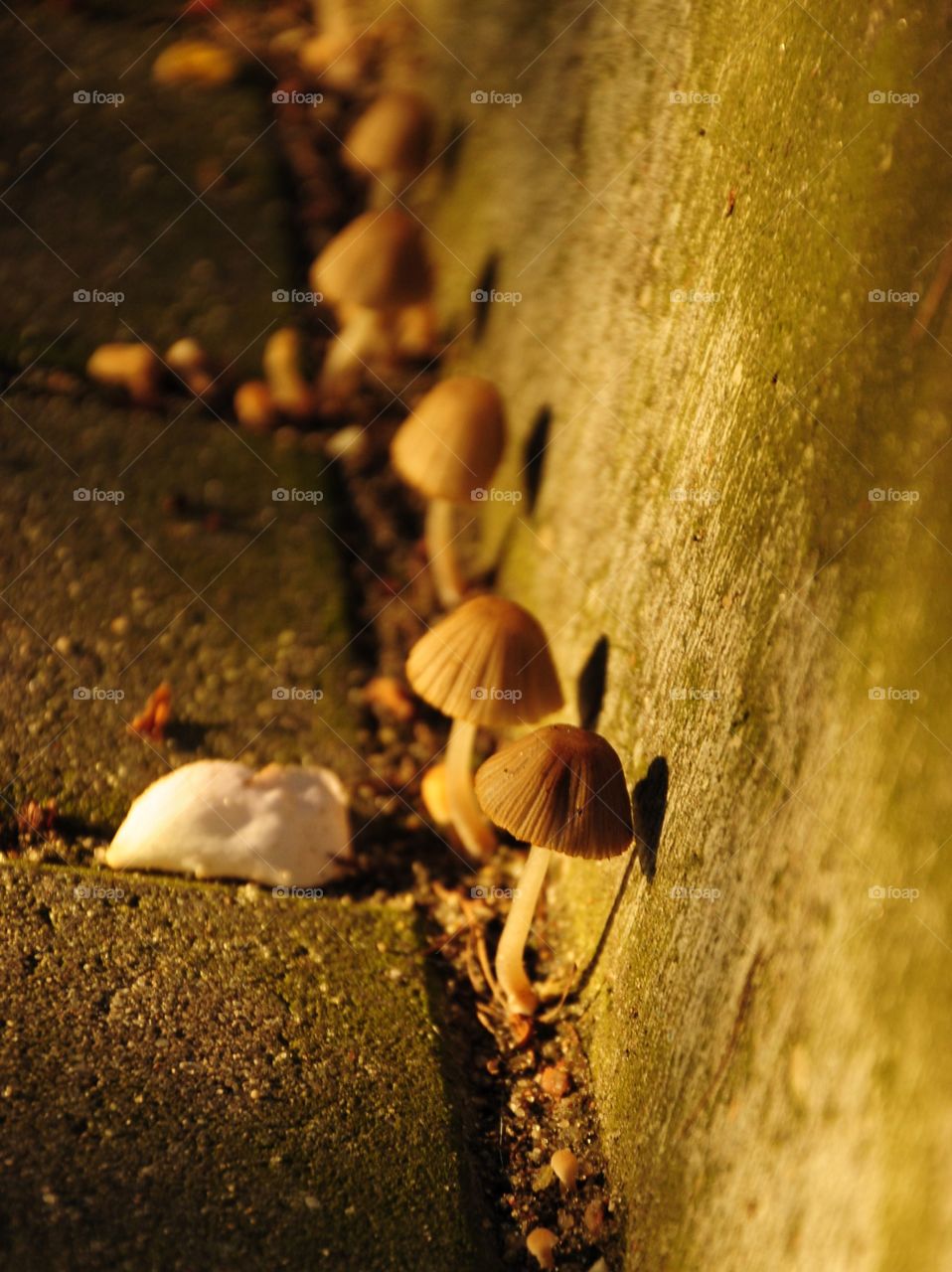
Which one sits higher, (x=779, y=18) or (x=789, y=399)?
(x=779, y=18)

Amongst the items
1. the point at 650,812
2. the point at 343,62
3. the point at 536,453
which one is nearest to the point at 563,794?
the point at 650,812

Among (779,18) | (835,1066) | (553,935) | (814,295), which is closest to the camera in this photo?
(835,1066)

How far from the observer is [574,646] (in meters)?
2.41

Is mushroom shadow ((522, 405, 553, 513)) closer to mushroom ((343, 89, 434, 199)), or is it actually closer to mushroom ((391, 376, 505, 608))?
mushroom ((391, 376, 505, 608))

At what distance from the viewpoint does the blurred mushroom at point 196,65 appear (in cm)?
414

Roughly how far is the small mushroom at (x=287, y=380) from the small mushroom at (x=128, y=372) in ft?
1.12

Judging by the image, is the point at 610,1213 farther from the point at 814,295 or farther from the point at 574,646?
the point at 814,295

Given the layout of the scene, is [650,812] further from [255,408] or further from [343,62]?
[343,62]

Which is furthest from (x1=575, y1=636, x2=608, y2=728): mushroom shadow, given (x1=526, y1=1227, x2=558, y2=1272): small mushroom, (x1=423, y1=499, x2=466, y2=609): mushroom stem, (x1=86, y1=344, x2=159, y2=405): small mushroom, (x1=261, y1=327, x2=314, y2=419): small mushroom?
(x1=86, y1=344, x2=159, y2=405): small mushroom

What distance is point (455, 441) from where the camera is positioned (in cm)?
265

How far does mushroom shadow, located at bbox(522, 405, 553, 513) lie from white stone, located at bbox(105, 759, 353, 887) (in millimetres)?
936

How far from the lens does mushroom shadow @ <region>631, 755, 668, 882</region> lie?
1798mm

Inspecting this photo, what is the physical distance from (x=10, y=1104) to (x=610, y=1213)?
0.87m

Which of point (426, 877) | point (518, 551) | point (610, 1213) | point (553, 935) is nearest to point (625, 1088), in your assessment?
point (610, 1213)
